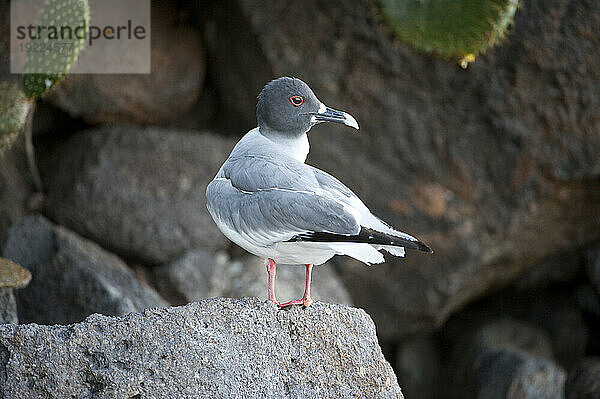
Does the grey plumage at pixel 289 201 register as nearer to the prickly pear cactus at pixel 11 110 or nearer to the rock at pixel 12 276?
the rock at pixel 12 276

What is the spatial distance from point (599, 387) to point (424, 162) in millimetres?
1826

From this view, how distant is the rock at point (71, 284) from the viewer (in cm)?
399

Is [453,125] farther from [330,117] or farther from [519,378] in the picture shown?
[330,117]

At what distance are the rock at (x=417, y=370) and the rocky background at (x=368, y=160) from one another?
40 cm

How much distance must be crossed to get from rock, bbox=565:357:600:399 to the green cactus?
224 cm

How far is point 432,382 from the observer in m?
6.38

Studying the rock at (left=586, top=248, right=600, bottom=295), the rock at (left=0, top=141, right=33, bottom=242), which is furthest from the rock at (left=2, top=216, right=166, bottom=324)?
the rock at (left=586, top=248, right=600, bottom=295)

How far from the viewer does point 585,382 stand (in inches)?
192

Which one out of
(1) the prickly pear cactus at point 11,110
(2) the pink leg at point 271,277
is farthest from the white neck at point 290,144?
(1) the prickly pear cactus at point 11,110

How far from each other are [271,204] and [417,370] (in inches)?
159

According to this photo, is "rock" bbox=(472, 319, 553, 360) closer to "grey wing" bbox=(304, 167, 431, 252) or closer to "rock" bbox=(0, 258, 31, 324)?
"grey wing" bbox=(304, 167, 431, 252)

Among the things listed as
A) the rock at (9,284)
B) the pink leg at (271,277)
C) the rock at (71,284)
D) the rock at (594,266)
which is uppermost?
the pink leg at (271,277)

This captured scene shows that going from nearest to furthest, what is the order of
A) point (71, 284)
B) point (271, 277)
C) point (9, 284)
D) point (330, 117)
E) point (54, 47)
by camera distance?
point (271, 277)
point (330, 117)
point (9, 284)
point (54, 47)
point (71, 284)

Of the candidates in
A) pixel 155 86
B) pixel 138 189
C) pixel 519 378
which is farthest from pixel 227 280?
pixel 519 378
